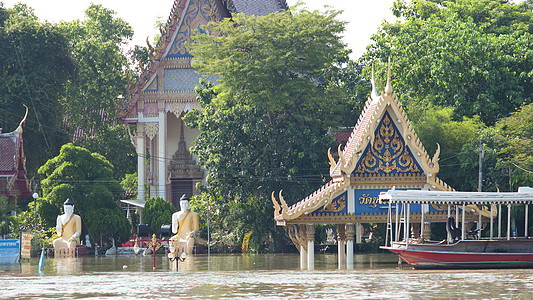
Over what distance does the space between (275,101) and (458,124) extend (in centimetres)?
749

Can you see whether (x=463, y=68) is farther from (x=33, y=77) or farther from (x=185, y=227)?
(x=33, y=77)

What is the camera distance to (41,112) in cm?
5531

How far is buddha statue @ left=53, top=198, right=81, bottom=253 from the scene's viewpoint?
40531mm

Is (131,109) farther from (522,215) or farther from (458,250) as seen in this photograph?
(458,250)

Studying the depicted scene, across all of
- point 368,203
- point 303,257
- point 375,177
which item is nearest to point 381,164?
point 375,177

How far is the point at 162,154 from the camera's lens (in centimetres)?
5169

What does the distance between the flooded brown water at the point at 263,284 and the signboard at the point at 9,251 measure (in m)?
5.77

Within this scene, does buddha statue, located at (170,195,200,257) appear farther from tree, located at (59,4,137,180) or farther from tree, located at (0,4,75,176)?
tree, located at (59,4,137,180)

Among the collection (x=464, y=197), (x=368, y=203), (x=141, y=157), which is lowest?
(x=368, y=203)

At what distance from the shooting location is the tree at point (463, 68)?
138 ft

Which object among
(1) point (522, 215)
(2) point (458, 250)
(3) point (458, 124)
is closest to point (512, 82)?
(3) point (458, 124)

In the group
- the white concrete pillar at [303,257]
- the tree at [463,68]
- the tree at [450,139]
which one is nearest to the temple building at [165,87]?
the tree at [463,68]

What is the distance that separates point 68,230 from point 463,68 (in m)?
17.6

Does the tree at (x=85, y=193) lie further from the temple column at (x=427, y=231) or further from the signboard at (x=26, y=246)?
the temple column at (x=427, y=231)
